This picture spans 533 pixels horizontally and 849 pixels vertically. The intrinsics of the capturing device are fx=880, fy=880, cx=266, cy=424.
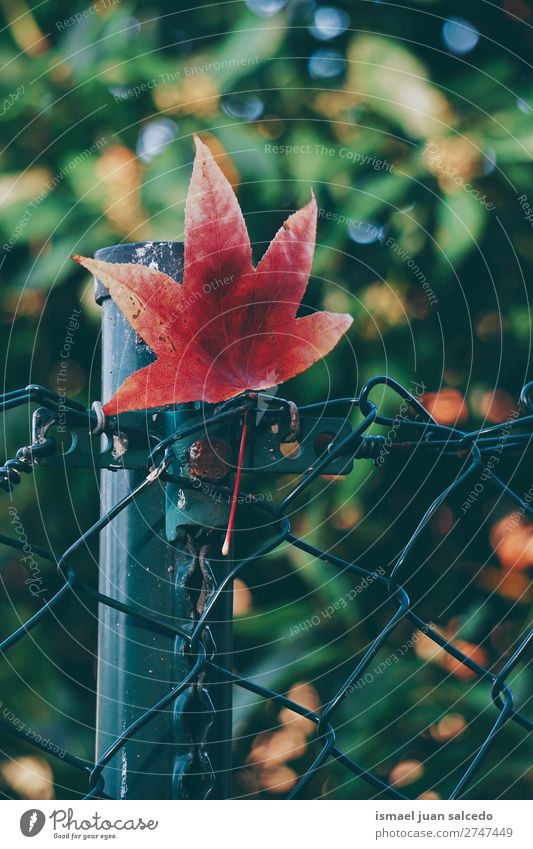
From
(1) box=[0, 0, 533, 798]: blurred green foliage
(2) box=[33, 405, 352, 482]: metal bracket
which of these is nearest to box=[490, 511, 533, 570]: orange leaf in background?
(1) box=[0, 0, 533, 798]: blurred green foliage

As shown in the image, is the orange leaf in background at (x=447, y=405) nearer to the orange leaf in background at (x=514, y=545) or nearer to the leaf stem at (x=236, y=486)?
the orange leaf in background at (x=514, y=545)

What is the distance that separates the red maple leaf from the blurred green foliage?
0.35m

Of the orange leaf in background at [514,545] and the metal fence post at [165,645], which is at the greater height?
the orange leaf in background at [514,545]

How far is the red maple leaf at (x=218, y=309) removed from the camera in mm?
333

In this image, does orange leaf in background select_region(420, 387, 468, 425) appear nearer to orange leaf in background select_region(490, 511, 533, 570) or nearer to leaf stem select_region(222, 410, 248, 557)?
orange leaf in background select_region(490, 511, 533, 570)

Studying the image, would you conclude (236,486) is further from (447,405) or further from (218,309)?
(447,405)

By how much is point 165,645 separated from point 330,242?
449 millimetres

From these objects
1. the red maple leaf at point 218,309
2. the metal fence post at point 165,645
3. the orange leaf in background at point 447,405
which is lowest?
the metal fence post at point 165,645

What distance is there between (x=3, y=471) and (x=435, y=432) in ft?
0.61

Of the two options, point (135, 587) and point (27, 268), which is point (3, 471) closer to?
point (135, 587)

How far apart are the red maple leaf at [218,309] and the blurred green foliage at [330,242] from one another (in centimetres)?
35

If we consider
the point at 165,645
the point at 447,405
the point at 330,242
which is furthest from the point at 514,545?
the point at 165,645

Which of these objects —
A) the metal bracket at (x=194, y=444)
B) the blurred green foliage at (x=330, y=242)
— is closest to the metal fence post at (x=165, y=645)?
the metal bracket at (x=194, y=444)

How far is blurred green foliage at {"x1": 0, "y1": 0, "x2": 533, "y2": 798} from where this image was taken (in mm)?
719
